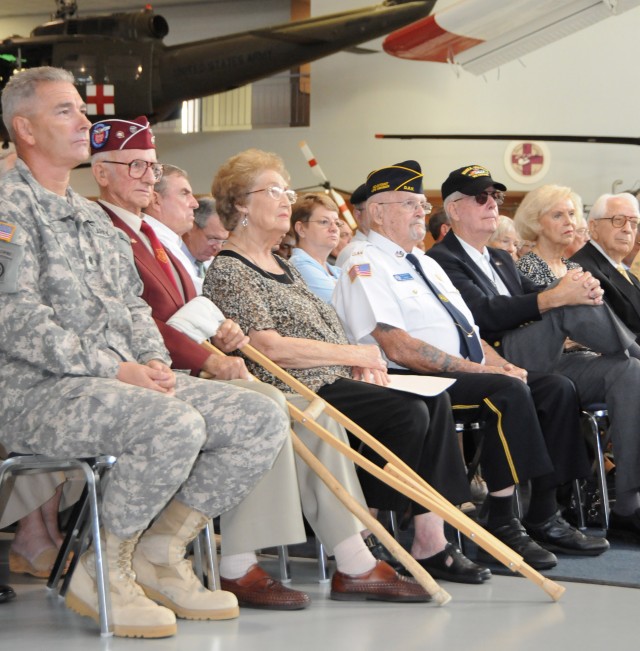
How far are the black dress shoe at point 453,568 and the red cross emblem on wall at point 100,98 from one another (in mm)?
6950

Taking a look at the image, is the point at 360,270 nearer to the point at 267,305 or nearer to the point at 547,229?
the point at 267,305

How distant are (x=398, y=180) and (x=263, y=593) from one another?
68.6 inches

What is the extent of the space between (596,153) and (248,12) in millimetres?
4627

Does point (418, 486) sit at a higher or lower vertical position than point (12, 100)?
lower

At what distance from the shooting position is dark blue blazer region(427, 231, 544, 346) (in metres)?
3.99

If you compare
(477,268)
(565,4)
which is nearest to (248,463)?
(477,268)

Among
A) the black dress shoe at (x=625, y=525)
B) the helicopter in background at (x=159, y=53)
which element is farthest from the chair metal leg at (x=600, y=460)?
the helicopter in background at (x=159, y=53)

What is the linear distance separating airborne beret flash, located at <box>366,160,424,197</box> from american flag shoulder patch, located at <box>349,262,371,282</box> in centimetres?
36

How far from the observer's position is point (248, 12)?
12742 millimetres

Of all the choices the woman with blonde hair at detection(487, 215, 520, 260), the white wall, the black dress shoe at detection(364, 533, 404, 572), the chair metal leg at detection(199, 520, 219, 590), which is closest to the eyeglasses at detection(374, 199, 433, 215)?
the black dress shoe at detection(364, 533, 404, 572)

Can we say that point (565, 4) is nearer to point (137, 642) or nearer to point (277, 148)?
point (277, 148)

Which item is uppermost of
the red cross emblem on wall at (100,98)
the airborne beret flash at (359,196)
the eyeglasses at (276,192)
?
the red cross emblem on wall at (100,98)

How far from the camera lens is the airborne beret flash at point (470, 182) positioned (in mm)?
4215

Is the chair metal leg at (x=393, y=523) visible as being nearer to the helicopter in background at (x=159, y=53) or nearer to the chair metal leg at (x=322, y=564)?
the chair metal leg at (x=322, y=564)
